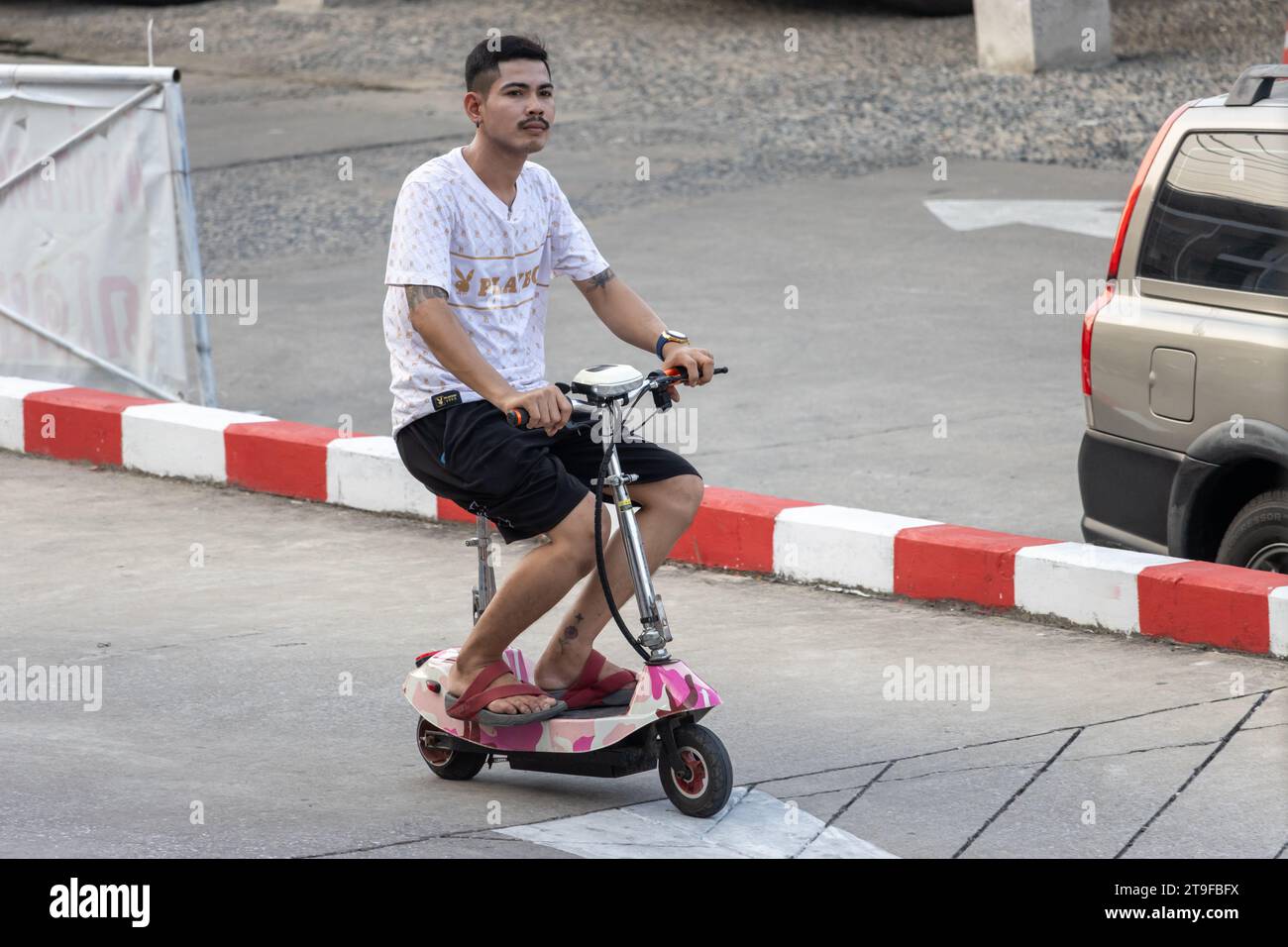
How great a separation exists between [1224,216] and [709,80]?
11598mm

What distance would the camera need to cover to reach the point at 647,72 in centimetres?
1741

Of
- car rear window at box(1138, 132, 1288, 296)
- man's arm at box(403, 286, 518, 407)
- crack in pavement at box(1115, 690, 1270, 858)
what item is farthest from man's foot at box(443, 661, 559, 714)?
car rear window at box(1138, 132, 1288, 296)

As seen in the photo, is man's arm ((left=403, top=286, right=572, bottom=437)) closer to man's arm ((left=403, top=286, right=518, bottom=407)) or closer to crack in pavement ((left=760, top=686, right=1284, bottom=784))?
man's arm ((left=403, top=286, right=518, bottom=407))

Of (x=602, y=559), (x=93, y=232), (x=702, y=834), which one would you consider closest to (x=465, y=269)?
(x=602, y=559)

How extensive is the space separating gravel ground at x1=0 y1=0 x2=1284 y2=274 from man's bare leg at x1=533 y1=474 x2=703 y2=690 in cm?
Answer: 784

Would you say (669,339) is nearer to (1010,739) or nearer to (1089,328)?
(1010,739)

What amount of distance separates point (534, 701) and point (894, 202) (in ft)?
A: 29.1

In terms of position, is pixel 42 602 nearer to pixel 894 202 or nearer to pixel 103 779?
pixel 103 779

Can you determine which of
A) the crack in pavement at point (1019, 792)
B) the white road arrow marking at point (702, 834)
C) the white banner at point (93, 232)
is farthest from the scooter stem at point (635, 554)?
the white banner at point (93, 232)

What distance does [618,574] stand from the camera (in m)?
4.48

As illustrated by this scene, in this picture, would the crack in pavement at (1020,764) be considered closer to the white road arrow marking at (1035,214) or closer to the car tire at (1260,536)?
the car tire at (1260,536)

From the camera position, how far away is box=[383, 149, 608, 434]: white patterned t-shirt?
4.38 metres

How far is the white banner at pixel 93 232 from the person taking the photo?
8.56 metres
